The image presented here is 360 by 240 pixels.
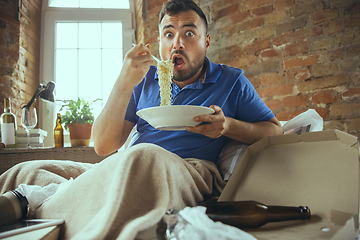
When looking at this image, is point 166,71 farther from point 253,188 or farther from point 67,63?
point 67,63

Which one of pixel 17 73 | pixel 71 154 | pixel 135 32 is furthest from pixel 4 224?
pixel 135 32

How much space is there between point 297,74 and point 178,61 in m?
1.02

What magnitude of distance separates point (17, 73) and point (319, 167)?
269 cm

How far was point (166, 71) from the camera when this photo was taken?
1230mm

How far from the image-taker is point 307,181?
730 millimetres

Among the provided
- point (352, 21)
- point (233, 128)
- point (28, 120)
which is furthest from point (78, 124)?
point (352, 21)

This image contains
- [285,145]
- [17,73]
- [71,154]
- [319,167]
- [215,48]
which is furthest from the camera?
[17,73]

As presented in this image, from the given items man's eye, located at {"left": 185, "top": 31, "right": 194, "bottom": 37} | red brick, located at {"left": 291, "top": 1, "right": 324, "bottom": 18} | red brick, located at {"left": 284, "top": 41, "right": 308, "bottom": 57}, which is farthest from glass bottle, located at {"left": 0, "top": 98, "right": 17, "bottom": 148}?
red brick, located at {"left": 291, "top": 1, "right": 324, "bottom": 18}

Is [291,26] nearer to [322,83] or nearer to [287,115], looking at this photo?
[322,83]

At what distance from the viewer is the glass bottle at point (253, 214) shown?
0.63 m

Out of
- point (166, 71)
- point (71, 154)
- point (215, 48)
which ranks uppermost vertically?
point (215, 48)

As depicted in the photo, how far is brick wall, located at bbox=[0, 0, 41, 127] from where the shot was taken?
244 cm

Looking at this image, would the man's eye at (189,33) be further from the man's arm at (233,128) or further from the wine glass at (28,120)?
the wine glass at (28,120)

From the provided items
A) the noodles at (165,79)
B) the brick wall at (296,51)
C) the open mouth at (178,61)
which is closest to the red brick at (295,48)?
the brick wall at (296,51)
